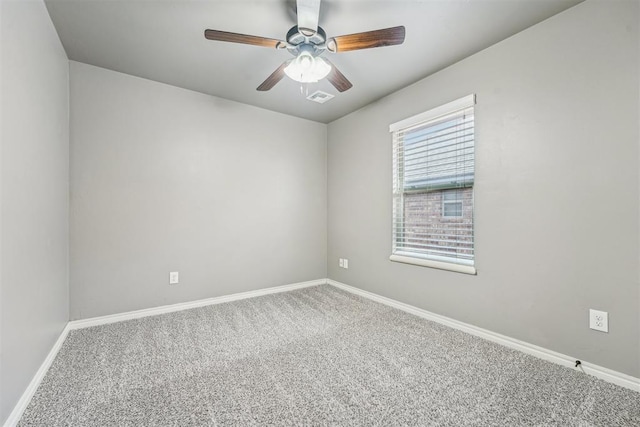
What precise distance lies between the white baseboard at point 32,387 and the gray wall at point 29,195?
4 cm

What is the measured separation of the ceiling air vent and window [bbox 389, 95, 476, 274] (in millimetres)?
817

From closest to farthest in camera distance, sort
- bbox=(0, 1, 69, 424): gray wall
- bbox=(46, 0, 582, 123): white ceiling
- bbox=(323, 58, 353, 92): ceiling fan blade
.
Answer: bbox=(0, 1, 69, 424): gray wall → bbox=(46, 0, 582, 123): white ceiling → bbox=(323, 58, 353, 92): ceiling fan blade

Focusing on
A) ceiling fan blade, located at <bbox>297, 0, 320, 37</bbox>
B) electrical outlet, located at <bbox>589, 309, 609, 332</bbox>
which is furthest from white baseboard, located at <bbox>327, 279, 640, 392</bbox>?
ceiling fan blade, located at <bbox>297, 0, 320, 37</bbox>

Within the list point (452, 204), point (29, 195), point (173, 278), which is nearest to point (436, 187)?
point (452, 204)

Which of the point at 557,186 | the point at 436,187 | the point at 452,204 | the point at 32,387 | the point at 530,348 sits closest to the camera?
the point at 32,387

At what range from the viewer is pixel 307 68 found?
2057mm

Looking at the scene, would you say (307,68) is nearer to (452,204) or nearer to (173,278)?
(452,204)

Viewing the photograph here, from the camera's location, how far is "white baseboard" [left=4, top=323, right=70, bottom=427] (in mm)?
1362

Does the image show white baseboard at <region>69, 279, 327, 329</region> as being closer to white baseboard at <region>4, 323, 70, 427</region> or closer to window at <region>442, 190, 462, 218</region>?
white baseboard at <region>4, 323, 70, 427</region>

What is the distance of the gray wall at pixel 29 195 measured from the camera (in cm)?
133

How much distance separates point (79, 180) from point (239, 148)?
5.14 ft

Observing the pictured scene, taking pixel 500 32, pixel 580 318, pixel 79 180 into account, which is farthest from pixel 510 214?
pixel 79 180

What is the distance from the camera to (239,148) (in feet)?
11.3

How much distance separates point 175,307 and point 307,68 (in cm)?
267
